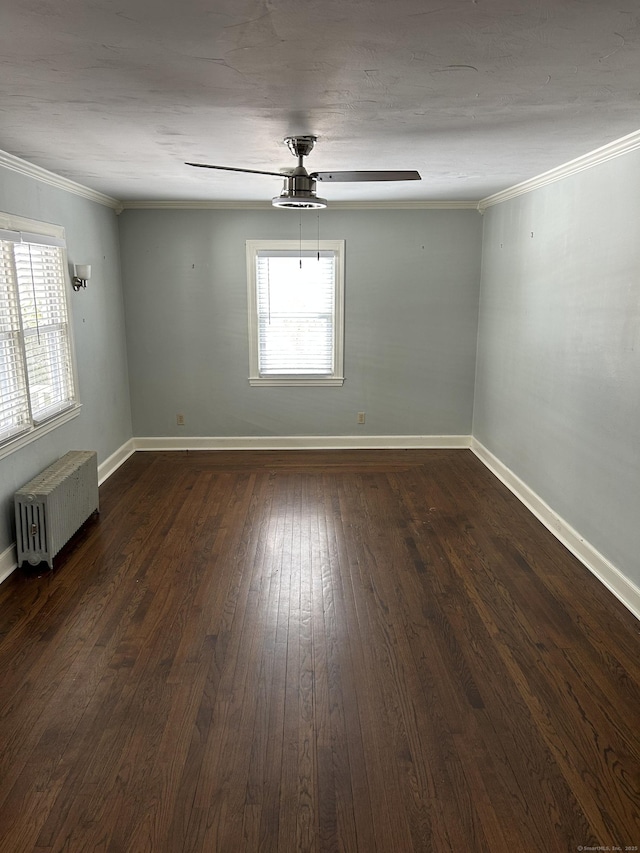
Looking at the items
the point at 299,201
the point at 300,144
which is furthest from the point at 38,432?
the point at 300,144

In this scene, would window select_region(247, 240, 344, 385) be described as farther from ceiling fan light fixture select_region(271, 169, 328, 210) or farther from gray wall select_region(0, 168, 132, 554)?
ceiling fan light fixture select_region(271, 169, 328, 210)

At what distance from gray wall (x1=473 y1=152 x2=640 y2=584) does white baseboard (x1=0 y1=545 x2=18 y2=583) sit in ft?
12.2

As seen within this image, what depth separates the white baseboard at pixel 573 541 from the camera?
3455 mm

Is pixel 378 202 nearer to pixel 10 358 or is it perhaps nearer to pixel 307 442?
pixel 307 442

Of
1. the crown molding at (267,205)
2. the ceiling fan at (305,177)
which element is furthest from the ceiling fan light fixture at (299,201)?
the crown molding at (267,205)

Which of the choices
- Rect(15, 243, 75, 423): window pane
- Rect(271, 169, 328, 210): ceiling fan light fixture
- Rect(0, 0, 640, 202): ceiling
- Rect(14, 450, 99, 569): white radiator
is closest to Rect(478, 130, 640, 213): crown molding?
Rect(0, 0, 640, 202): ceiling

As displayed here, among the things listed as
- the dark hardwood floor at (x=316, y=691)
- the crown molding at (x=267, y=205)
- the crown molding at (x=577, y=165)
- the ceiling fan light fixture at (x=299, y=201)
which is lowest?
the dark hardwood floor at (x=316, y=691)

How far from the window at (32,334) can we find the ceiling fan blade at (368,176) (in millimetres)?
1994

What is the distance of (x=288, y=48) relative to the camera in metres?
1.97

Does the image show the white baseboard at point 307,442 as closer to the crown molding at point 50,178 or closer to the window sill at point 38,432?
the window sill at point 38,432

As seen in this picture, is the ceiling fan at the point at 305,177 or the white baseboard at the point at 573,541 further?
the white baseboard at the point at 573,541

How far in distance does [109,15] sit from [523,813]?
2882 mm

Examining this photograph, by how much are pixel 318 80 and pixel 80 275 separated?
126 inches

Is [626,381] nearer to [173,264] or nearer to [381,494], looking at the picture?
[381,494]
